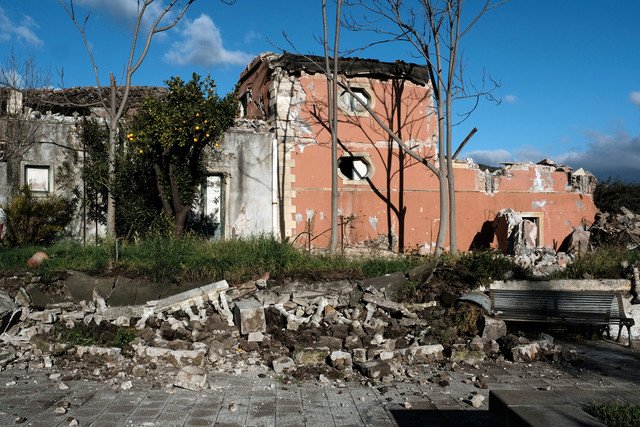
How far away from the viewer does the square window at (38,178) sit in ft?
46.3

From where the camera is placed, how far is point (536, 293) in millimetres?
9500

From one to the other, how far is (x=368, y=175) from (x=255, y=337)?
1038 centimetres

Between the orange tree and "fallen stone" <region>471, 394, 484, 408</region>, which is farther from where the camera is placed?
the orange tree

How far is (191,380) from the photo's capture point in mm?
6129

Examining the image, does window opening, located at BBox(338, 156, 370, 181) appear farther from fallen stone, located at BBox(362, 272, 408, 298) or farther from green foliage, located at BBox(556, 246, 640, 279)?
green foliage, located at BBox(556, 246, 640, 279)

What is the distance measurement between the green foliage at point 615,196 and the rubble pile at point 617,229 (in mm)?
1788

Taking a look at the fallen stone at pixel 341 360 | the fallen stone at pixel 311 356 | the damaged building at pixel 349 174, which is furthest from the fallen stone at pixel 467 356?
the damaged building at pixel 349 174

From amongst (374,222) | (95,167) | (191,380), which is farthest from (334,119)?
(191,380)

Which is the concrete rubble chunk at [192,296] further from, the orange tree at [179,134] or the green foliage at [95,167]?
the green foliage at [95,167]

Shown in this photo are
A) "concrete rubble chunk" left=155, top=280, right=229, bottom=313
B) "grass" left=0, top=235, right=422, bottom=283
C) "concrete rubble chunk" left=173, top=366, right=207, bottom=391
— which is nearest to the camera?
"concrete rubble chunk" left=173, top=366, right=207, bottom=391

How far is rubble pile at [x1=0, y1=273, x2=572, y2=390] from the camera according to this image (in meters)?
6.90

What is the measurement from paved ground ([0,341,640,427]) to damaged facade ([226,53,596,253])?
9.58m

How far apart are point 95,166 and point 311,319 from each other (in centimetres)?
858


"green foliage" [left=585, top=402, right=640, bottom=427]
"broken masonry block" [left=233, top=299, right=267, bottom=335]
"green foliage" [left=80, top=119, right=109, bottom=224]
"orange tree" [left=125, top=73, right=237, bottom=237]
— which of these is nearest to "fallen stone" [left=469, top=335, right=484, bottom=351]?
"green foliage" [left=585, top=402, right=640, bottom=427]
